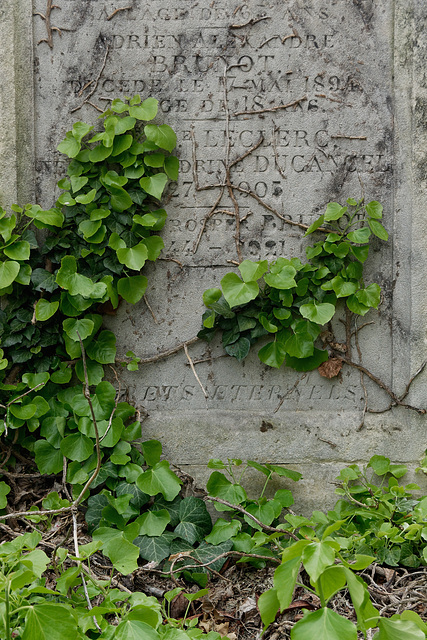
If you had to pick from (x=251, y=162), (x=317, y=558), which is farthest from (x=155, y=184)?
(x=317, y=558)

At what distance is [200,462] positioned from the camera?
9.02 ft

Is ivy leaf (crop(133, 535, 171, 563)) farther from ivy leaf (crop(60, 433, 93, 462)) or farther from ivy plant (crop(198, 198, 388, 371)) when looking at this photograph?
ivy plant (crop(198, 198, 388, 371))

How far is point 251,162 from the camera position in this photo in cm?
271

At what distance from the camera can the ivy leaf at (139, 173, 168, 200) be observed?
2566 millimetres

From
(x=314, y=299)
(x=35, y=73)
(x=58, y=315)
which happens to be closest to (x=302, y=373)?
(x=314, y=299)

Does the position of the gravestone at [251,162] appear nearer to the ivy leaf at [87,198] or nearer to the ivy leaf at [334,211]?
the ivy leaf at [334,211]

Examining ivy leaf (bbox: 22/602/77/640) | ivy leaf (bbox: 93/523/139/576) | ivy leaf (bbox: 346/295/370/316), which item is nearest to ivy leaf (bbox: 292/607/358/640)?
ivy leaf (bbox: 22/602/77/640)

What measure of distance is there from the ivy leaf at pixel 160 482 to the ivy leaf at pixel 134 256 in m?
0.90

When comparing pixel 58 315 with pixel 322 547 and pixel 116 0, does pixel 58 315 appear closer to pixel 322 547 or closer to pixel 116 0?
pixel 116 0

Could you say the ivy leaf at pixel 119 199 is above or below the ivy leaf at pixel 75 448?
above

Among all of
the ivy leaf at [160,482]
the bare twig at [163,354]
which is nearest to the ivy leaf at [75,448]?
the ivy leaf at [160,482]

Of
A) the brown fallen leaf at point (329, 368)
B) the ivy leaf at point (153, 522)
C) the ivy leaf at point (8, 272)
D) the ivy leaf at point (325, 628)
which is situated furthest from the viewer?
the brown fallen leaf at point (329, 368)

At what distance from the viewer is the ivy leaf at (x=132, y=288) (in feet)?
8.68

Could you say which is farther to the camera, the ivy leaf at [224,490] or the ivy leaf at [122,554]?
the ivy leaf at [224,490]
